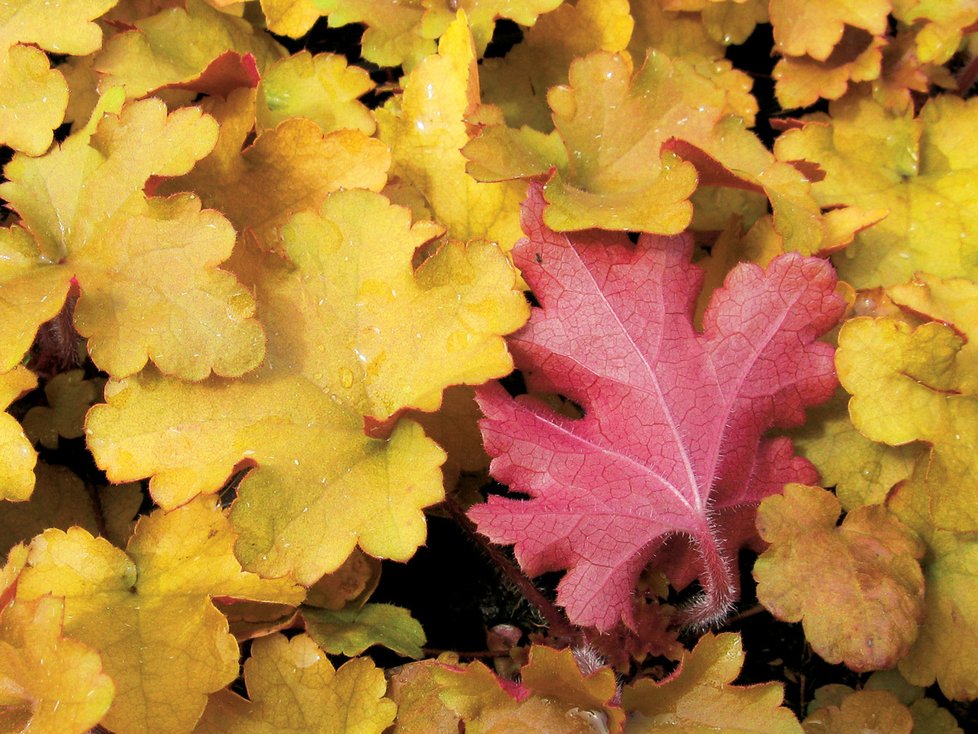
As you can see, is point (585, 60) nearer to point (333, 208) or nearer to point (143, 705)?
point (333, 208)

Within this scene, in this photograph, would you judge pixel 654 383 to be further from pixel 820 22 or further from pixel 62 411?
pixel 62 411

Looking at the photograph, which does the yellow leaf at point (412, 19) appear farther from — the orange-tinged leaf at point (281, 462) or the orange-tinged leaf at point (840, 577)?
the orange-tinged leaf at point (840, 577)

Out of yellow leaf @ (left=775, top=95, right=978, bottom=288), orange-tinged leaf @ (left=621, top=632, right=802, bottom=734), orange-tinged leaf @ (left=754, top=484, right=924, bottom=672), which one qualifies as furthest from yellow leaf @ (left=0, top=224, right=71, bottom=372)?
yellow leaf @ (left=775, top=95, right=978, bottom=288)

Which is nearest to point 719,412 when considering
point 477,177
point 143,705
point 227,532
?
point 477,177

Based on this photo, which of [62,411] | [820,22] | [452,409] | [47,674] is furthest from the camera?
[820,22]

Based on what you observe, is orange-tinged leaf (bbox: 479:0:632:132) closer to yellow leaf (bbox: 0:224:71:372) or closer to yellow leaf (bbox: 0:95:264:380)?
yellow leaf (bbox: 0:95:264:380)

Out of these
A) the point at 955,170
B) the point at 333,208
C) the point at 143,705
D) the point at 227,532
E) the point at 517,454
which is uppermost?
the point at 333,208

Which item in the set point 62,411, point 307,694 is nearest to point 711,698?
point 307,694

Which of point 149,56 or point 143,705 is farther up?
point 149,56
